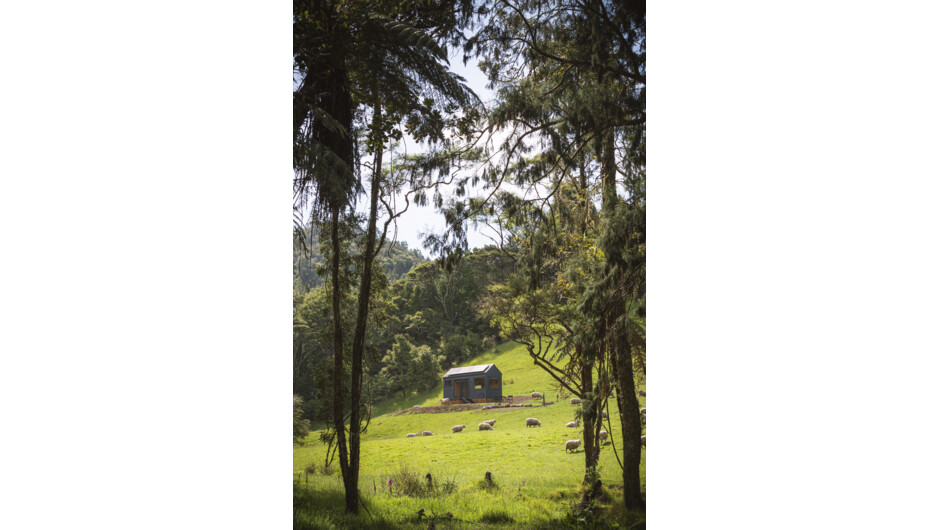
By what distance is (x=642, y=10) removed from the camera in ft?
Answer: 10.5

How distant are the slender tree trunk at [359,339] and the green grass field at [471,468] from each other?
0.17 feet

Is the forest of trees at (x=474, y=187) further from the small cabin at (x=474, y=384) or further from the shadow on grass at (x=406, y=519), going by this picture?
the shadow on grass at (x=406, y=519)

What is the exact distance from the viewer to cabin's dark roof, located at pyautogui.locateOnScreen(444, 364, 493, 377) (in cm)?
311

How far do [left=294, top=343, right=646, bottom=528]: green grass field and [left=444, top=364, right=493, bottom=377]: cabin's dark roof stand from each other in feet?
0.33

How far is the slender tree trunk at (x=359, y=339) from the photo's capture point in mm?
2951

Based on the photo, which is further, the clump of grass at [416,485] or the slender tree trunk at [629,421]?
the slender tree trunk at [629,421]

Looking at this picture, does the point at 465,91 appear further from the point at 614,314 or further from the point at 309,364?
the point at 309,364

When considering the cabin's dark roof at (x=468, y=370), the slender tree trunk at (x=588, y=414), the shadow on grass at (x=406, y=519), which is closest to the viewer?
the shadow on grass at (x=406, y=519)

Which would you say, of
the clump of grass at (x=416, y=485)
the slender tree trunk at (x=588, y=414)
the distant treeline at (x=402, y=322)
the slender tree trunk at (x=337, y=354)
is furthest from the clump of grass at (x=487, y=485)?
the slender tree trunk at (x=337, y=354)

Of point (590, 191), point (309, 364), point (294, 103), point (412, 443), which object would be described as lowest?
point (412, 443)

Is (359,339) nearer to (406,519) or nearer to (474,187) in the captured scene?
(406,519)

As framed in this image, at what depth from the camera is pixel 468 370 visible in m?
3.15
